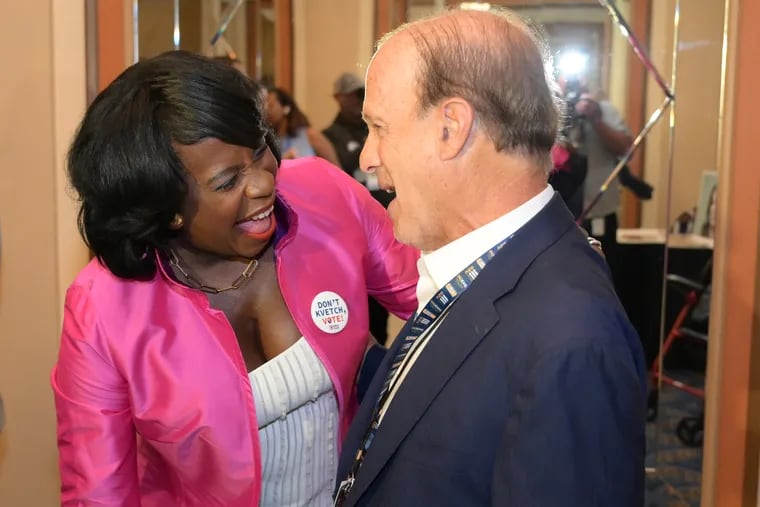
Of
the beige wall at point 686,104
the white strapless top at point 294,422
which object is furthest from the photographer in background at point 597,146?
the white strapless top at point 294,422

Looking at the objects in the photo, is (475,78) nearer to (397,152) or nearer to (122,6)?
(397,152)

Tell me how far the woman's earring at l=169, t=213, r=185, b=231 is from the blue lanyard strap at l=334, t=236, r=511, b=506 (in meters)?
0.42

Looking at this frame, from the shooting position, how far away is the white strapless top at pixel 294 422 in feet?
4.21

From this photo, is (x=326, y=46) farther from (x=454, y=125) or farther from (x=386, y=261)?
(x=454, y=125)

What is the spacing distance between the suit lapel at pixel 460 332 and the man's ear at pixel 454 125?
0.13 m

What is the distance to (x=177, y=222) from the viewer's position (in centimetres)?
124

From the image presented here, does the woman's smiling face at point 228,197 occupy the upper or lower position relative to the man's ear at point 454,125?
lower

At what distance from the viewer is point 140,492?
4.41 feet

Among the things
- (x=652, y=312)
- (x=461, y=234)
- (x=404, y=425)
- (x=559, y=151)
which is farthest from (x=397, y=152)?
(x=652, y=312)

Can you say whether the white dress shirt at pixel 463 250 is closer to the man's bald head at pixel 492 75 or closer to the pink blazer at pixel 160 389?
the man's bald head at pixel 492 75

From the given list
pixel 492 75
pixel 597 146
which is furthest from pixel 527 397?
pixel 597 146

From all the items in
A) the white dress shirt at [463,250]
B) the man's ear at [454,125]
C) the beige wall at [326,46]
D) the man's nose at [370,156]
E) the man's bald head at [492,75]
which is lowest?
the white dress shirt at [463,250]

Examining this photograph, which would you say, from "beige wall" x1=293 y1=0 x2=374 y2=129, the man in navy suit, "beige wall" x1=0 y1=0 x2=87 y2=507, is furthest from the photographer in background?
"beige wall" x1=0 y1=0 x2=87 y2=507

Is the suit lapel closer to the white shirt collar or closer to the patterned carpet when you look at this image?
the white shirt collar
